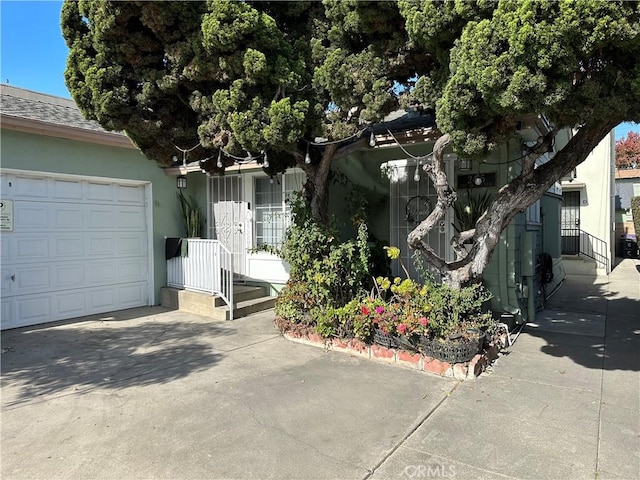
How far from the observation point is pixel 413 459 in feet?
9.59

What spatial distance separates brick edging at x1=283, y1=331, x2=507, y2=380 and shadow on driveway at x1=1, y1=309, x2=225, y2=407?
1427 mm

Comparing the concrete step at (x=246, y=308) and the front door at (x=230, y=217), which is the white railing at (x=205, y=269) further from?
the front door at (x=230, y=217)

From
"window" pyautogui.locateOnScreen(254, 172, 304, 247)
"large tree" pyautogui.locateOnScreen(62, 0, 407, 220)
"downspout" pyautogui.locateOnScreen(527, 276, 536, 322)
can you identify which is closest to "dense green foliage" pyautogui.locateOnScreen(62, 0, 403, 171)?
"large tree" pyautogui.locateOnScreen(62, 0, 407, 220)

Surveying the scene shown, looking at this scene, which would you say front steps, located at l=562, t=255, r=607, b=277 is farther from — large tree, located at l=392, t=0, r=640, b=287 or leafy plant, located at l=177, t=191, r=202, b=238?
leafy plant, located at l=177, t=191, r=202, b=238

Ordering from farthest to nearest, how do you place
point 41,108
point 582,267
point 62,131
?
1. point 582,267
2. point 41,108
3. point 62,131

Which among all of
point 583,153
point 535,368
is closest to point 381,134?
point 583,153

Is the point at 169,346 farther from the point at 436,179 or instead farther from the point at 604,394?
the point at 604,394

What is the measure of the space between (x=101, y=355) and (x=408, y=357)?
3.95 metres

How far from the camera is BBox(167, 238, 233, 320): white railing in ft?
23.9

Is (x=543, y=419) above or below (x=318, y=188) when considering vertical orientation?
below

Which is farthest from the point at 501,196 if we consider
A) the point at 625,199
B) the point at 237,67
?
the point at 625,199

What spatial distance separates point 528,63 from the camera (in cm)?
330

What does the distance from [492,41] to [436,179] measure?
5.85ft

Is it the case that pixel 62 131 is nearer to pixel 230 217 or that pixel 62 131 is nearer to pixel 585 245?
pixel 230 217
